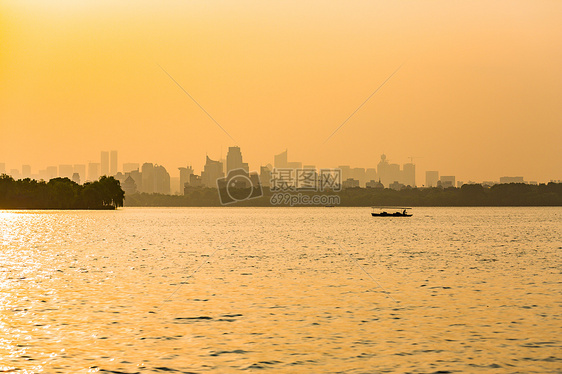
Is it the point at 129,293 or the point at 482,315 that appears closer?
the point at 482,315

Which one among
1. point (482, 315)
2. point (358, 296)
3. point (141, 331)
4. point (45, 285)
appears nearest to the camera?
point (141, 331)

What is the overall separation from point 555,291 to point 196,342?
2904 cm

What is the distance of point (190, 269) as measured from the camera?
61125mm

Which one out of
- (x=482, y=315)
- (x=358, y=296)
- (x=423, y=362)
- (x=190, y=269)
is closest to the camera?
(x=423, y=362)

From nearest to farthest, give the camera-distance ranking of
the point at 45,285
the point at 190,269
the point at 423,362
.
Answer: the point at 423,362 < the point at 45,285 < the point at 190,269

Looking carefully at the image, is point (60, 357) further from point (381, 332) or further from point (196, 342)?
point (381, 332)

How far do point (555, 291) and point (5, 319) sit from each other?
3627cm

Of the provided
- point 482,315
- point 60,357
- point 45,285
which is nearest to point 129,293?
point 45,285

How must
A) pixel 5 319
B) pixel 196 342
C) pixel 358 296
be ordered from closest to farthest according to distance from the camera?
pixel 196 342
pixel 5 319
pixel 358 296

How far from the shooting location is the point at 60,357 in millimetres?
25594

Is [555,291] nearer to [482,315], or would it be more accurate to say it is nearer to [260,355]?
[482,315]

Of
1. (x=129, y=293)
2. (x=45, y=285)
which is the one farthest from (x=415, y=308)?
(x=45, y=285)

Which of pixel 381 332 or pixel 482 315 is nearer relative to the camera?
pixel 381 332

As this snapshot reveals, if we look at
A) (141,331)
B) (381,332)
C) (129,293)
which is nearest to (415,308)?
(381,332)
